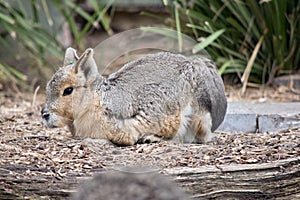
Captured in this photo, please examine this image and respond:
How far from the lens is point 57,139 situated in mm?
5551

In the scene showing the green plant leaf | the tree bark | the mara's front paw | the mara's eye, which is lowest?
the tree bark

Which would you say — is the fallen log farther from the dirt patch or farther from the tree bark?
the dirt patch

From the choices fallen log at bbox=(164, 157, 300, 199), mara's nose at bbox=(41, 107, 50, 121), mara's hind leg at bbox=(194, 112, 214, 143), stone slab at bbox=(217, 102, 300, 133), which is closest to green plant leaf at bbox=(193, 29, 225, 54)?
stone slab at bbox=(217, 102, 300, 133)

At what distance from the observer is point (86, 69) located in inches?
211

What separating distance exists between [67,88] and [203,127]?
3.47 feet

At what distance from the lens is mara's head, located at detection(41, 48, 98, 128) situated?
5.20 meters

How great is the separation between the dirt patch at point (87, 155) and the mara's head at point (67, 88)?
0.65 ft

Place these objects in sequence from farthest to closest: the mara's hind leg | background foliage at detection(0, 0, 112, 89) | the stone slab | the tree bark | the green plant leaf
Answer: background foliage at detection(0, 0, 112, 89) → the green plant leaf → the stone slab → the mara's hind leg → the tree bark

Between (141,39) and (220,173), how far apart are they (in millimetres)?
4669

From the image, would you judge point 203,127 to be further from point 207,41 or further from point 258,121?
point 207,41

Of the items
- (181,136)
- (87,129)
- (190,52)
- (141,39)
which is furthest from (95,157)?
(141,39)

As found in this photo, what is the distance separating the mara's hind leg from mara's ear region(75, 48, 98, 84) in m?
0.84

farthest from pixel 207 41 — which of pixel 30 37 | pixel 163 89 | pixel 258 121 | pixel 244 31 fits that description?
pixel 30 37

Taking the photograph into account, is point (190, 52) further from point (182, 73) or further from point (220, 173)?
point (220, 173)
